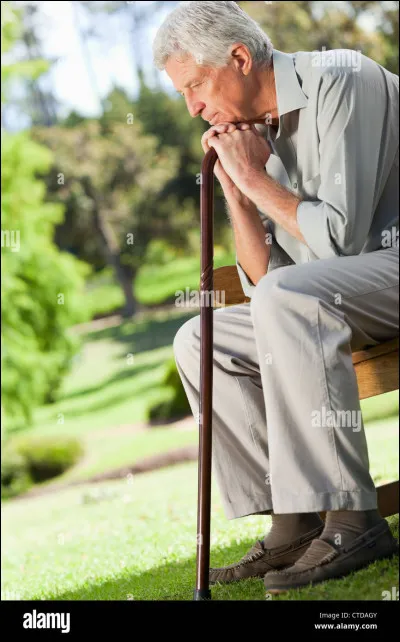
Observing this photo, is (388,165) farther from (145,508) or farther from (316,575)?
(145,508)

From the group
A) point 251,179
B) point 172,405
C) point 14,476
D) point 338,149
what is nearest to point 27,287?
point 14,476

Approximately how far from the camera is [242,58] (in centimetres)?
199

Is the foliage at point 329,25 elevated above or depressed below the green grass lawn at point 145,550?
Result: above

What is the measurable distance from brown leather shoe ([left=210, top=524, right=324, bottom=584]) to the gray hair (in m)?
1.04

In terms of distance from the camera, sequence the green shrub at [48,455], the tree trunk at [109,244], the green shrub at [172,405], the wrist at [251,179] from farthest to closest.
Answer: the tree trunk at [109,244] → the green shrub at [172,405] → the green shrub at [48,455] → the wrist at [251,179]

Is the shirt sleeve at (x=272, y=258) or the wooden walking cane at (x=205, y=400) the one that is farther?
the shirt sleeve at (x=272, y=258)

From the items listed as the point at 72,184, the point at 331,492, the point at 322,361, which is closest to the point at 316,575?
the point at 331,492

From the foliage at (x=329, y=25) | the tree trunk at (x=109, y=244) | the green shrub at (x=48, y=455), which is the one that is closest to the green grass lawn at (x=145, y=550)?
the green shrub at (x=48, y=455)

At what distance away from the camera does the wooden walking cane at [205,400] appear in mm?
1810

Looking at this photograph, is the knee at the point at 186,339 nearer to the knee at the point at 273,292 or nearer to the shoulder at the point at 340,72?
the knee at the point at 273,292

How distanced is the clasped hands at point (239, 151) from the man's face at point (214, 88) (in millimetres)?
32

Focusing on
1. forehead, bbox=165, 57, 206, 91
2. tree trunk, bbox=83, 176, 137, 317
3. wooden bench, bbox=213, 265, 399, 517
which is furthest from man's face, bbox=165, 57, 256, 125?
tree trunk, bbox=83, 176, 137, 317

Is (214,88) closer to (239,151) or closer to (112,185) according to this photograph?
(239,151)

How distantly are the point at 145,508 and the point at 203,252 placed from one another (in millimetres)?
4197
